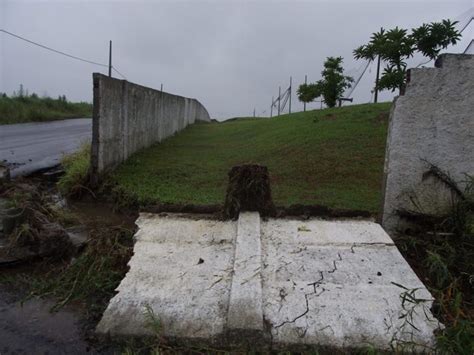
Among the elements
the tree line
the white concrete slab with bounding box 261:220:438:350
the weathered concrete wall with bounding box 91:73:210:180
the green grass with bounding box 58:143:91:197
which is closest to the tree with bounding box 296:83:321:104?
the tree line

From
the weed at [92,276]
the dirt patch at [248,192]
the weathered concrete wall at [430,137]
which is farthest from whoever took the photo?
the dirt patch at [248,192]

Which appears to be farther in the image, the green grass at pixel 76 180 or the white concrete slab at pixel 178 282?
the green grass at pixel 76 180

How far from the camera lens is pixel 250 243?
316cm

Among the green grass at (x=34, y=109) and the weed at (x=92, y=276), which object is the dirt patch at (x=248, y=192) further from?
the green grass at (x=34, y=109)

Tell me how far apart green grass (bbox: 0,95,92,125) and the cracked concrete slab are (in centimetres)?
1576

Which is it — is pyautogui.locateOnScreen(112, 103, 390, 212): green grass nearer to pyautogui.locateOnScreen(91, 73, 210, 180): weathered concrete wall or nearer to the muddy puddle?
pyautogui.locateOnScreen(91, 73, 210, 180): weathered concrete wall

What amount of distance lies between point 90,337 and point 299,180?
193 inches

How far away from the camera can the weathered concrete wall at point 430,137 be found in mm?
3447

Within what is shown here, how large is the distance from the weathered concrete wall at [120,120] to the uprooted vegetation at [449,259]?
4.33 metres

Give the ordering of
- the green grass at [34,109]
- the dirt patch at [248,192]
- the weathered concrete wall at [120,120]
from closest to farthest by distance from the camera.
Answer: the dirt patch at [248,192] → the weathered concrete wall at [120,120] → the green grass at [34,109]

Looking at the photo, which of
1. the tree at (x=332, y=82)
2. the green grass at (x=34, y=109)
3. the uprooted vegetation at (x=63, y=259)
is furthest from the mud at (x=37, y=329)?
the tree at (x=332, y=82)

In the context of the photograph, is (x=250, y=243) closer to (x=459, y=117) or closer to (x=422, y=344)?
(x=422, y=344)

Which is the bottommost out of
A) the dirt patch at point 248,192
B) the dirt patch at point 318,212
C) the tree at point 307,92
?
the dirt patch at point 318,212

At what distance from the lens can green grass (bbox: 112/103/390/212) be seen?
5.51 m
